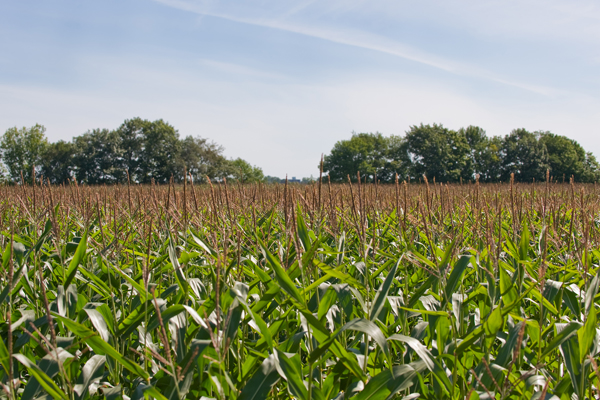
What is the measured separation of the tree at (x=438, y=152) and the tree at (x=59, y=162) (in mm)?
47396

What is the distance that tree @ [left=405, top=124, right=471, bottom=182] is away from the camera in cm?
5084

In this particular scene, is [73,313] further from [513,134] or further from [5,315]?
[513,134]

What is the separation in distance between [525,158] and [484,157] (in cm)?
545

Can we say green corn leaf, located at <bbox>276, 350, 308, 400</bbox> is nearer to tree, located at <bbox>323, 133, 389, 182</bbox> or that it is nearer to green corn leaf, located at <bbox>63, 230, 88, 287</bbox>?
green corn leaf, located at <bbox>63, 230, 88, 287</bbox>

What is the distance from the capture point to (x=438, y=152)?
51.1 meters

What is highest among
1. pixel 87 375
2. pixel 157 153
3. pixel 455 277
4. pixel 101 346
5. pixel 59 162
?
pixel 157 153

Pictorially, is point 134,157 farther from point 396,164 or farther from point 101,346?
point 101,346

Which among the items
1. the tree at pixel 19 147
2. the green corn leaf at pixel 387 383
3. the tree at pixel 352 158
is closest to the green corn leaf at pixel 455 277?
the green corn leaf at pixel 387 383

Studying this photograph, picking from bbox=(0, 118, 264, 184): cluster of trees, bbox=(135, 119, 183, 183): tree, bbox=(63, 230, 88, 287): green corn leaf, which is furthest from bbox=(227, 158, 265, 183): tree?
bbox=(63, 230, 88, 287): green corn leaf

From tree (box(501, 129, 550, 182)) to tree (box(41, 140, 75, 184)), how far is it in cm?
5967

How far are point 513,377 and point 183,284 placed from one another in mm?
1594

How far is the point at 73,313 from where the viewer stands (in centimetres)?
220

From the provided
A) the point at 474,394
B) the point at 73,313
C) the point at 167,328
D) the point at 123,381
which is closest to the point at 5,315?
the point at 73,313

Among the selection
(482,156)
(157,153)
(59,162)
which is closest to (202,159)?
(157,153)
